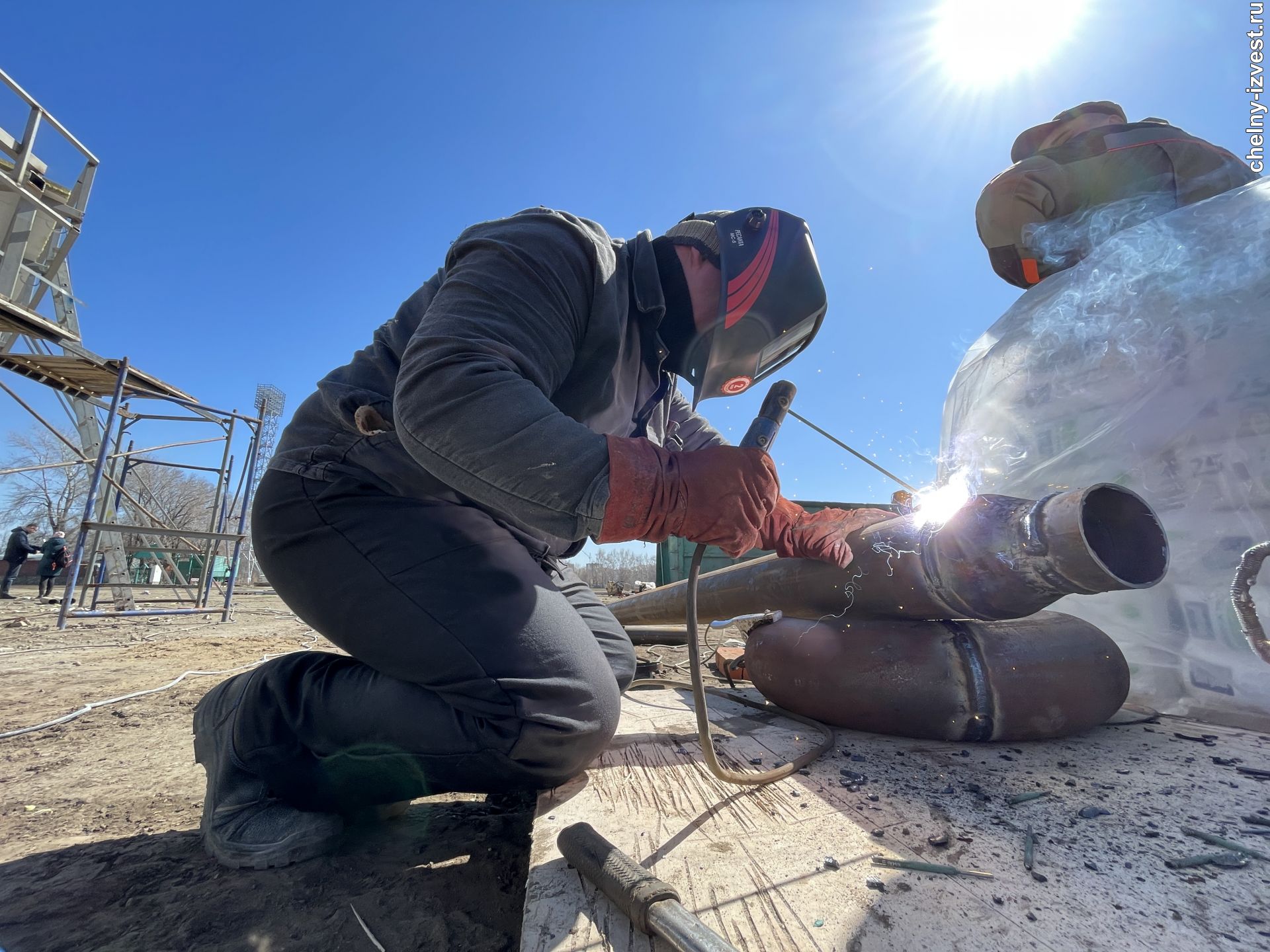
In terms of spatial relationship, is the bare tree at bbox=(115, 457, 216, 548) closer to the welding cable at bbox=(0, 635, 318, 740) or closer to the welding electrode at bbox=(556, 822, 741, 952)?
the welding cable at bbox=(0, 635, 318, 740)

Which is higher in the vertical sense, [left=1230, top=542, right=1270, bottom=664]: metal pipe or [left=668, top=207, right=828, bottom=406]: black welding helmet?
[left=668, top=207, right=828, bottom=406]: black welding helmet

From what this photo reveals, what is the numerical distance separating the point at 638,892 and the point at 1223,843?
3.26 feet

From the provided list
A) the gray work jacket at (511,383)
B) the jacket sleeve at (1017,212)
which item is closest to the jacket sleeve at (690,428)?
the gray work jacket at (511,383)

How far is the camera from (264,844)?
1201 millimetres

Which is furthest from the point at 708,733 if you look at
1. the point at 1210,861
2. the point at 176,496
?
the point at 176,496

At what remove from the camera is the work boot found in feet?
3.93

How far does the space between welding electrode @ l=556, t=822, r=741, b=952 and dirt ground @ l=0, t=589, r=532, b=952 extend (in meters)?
0.22

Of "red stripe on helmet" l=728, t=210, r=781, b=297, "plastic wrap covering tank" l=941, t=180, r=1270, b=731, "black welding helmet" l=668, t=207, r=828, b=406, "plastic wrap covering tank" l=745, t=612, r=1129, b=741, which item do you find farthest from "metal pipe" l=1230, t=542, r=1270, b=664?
"red stripe on helmet" l=728, t=210, r=781, b=297

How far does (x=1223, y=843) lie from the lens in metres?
0.97

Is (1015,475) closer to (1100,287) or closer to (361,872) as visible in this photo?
(1100,287)

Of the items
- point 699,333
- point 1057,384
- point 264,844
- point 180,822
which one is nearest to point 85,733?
point 180,822

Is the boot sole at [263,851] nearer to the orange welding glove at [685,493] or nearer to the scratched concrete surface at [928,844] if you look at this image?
the scratched concrete surface at [928,844]

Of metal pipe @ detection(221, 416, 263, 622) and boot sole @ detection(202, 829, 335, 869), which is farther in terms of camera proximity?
metal pipe @ detection(221, 416, 263, 622)

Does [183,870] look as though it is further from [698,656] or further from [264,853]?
[698,656]
